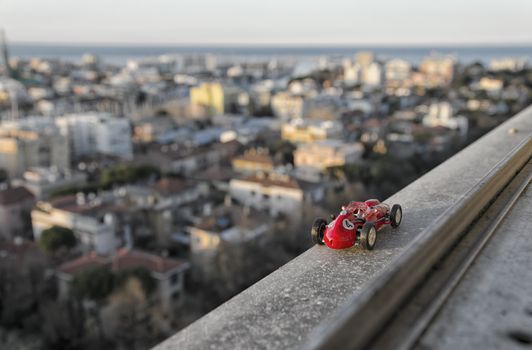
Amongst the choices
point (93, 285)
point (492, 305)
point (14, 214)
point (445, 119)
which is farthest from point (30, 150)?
point (492, 305)

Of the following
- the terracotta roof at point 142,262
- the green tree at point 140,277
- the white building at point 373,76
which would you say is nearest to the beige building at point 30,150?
the terracotta roof at point 142,262

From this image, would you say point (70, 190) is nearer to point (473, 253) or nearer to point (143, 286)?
point (143, 286)

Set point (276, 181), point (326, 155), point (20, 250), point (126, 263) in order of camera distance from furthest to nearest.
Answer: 1. point (326, 155)
2. point (276, 181)
3. point (20, 250)
4. point (126, 263)

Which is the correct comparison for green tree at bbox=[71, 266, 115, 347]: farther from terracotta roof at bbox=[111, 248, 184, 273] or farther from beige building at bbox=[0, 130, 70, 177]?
beige building at bbox=[0, 130, 70, 177]

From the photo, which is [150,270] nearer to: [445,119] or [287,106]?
[445,119]

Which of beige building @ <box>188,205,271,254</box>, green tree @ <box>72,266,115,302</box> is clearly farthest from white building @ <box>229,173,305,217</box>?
green tree @ <box>72,266,115,302</box>

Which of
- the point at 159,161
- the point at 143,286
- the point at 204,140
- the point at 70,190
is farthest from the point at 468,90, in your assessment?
the point at 143,286

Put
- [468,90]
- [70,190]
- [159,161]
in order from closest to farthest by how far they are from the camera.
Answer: [70,190]
[159,161]
[468,90]
